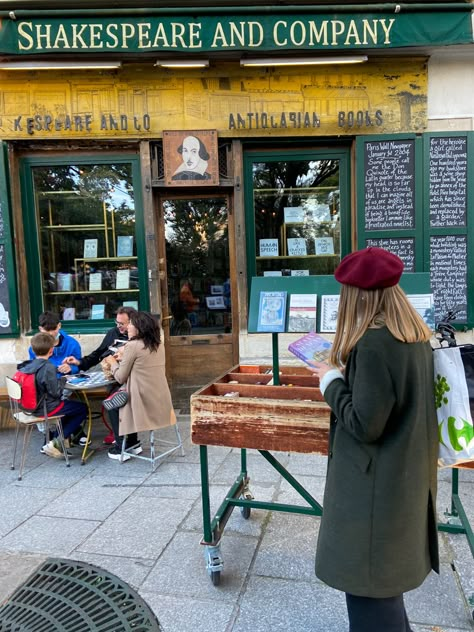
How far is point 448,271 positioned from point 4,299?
17.8ft

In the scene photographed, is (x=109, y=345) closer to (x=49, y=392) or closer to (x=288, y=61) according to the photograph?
(x=49, y=392)

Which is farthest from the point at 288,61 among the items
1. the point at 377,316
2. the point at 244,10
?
the point at 377,316

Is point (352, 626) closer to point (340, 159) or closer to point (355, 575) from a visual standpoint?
point (355, 575)

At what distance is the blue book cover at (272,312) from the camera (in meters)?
2.63

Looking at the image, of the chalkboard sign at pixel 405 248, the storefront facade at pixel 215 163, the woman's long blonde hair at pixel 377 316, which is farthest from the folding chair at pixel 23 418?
the chalkboard sign at pixel 405 248

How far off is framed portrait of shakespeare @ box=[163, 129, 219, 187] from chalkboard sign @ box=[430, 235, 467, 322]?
2.80 metres

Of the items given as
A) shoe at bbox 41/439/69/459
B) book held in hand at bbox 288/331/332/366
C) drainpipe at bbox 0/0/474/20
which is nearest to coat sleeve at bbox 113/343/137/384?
shoe at bbox 41/439/69/459

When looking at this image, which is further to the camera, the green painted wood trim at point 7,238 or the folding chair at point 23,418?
the green painted wood trim at point 7,238

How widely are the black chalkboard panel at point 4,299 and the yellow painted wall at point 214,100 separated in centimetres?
150

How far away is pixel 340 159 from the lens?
5.67 meters

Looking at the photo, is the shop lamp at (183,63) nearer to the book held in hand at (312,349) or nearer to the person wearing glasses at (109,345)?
the person wearing glasses at (109,345)

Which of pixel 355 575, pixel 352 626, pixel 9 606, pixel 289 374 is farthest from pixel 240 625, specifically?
pixel 289 374

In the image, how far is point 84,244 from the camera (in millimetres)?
5926

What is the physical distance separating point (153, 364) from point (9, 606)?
225 centimetres
